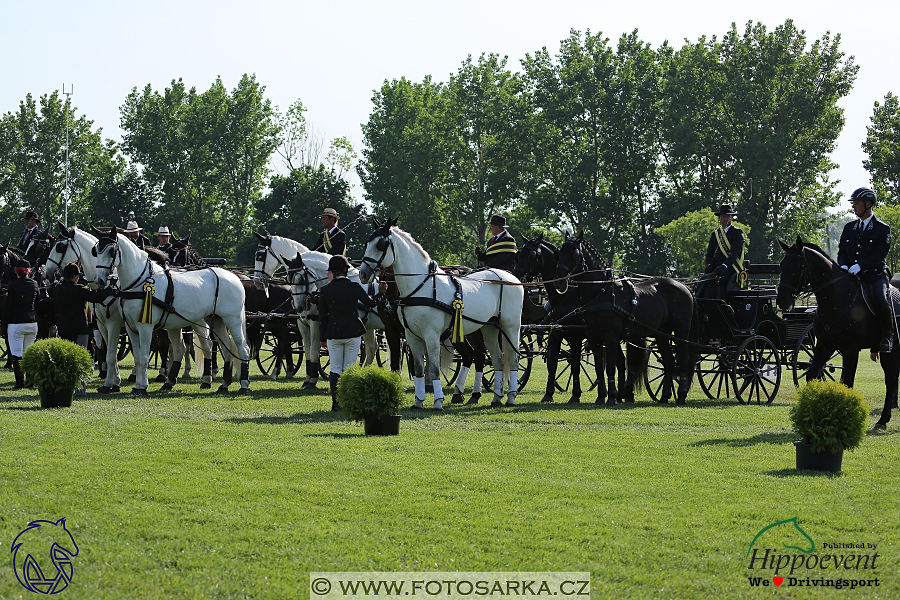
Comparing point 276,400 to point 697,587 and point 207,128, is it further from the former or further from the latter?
point 207,128

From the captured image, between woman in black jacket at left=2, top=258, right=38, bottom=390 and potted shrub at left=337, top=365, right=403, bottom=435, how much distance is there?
7.50 m

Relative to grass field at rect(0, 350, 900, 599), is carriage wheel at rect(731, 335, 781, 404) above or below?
above

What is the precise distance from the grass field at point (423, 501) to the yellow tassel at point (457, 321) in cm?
158

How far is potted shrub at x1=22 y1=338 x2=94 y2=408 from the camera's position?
11.7 metres

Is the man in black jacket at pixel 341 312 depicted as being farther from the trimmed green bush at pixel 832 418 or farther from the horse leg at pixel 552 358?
the trimmed green bush at pixel 832 418

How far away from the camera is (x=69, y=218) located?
58.7 meters

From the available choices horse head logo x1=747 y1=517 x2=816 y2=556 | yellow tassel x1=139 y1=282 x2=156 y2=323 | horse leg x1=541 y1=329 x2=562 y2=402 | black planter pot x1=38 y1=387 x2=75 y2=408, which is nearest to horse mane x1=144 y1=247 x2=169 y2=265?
yellow tassel x1=139 y1=282 x2=156 y2=323

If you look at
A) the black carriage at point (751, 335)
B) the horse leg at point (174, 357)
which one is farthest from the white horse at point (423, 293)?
the horse leg at point (174, 357)

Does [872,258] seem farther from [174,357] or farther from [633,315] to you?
[174,357]

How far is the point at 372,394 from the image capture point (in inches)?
380

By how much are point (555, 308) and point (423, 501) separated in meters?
8.01

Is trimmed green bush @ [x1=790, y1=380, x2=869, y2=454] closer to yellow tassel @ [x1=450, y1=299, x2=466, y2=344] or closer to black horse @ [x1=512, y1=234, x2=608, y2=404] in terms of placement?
yellow tassel @ [x1=450, y1=299, x2=466, y2=344]

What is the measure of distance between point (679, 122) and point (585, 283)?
38.1 metres
